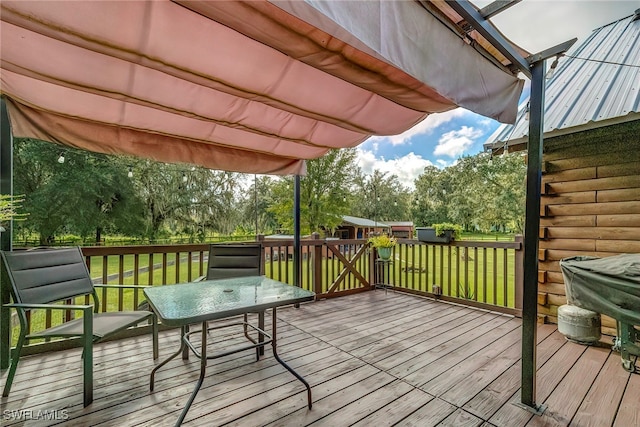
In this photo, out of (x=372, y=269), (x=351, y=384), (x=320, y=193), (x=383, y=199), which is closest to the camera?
(x=351, y=384)

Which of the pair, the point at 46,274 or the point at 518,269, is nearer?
the point at 46,274

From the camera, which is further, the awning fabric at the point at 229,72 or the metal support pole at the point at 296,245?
the metal support pole at the point at 296,245

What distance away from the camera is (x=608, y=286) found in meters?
2.28

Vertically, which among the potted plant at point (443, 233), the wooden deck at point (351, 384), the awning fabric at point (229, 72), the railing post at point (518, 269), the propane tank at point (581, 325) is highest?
the awning fabric at point (229, 72)

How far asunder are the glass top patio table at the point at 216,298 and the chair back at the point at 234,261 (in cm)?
52

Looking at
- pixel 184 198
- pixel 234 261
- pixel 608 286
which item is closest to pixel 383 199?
pixel 184 198

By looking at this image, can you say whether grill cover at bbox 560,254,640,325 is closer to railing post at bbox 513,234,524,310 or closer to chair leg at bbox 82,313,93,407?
railing post at bbox 513,234,524,310

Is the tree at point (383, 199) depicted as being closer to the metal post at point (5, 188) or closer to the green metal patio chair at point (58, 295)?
the green metal patio chair at point (58, 295)

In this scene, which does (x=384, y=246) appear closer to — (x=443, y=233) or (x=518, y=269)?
(x=443, y=233)

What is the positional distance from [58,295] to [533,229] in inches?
140

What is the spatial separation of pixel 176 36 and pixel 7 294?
2.44 m

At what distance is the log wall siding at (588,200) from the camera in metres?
2.97

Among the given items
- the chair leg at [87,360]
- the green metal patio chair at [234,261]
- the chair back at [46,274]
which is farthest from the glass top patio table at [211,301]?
the chair back at [46,274]

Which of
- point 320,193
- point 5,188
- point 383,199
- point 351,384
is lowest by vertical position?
point 351,384
